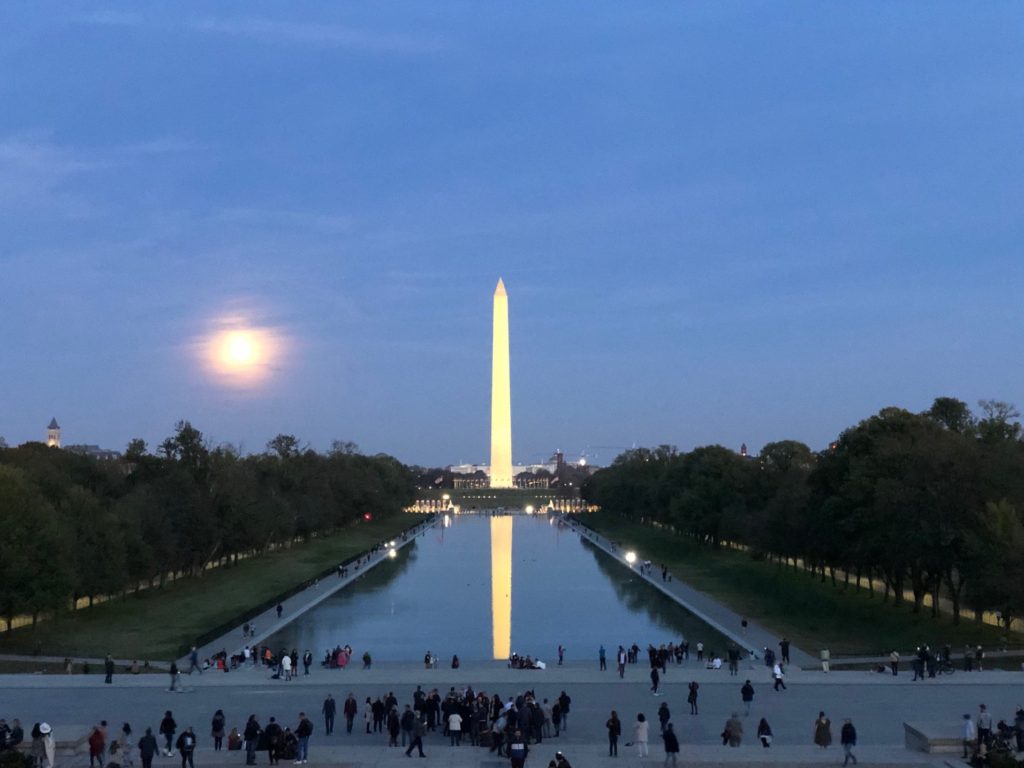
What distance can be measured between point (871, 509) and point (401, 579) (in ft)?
82.8

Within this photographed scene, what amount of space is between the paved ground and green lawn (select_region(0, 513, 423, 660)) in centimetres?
826

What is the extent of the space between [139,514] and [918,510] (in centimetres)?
3256

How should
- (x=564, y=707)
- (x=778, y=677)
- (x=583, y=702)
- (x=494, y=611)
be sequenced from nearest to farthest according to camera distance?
(x=564, y=707)
(x=583, y=702)
(x=778, y=677)
(x=494, y=611)

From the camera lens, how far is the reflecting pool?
37938 mm

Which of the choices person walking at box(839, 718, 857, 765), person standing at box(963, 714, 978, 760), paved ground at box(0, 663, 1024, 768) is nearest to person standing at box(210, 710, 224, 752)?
paved ground at box(0, 663, 1024, 768)

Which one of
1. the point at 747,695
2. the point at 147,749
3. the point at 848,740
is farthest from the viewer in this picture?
the point at 747,695

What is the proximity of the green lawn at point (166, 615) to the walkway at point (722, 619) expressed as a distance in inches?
695

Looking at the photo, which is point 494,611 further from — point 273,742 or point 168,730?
point 273,742

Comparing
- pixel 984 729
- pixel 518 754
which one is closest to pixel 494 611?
pixel 984 729

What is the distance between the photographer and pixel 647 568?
62656mm

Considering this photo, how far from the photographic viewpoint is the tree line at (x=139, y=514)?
38250 mm

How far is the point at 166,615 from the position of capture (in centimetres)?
Answer: 4531

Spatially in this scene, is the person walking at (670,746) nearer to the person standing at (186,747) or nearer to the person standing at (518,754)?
the person standing at (518,754)

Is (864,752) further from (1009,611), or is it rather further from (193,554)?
(193,554)
